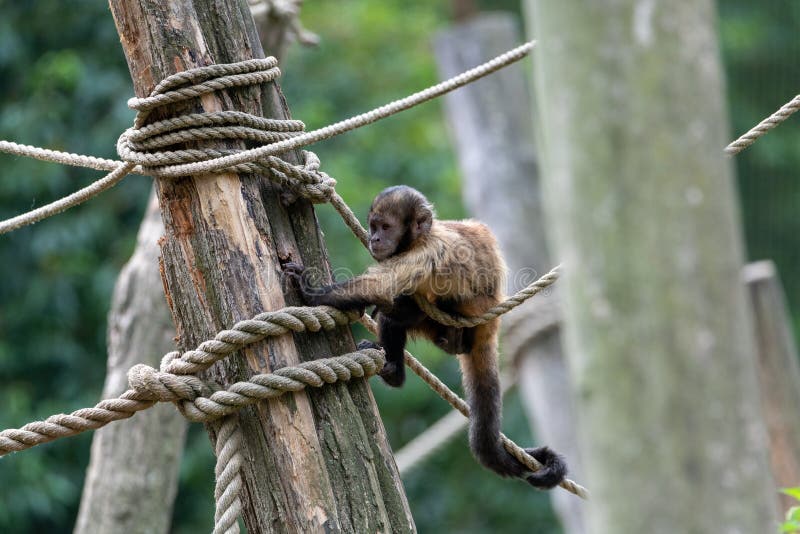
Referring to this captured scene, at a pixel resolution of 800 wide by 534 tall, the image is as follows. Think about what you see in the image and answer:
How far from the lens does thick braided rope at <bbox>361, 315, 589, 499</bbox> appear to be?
3.68m

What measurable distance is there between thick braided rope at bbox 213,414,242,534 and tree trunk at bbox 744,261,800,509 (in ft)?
12.5

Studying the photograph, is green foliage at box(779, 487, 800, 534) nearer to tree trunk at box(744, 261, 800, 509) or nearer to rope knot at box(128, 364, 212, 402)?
rope knot at box(128, 364, 212, 402)

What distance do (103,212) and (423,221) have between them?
6.76m

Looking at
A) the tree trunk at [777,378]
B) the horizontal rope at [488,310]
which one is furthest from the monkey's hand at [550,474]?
→ the tree trunk at [777,378]

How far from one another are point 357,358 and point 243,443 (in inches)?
17.3

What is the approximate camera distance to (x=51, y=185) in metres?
9.43

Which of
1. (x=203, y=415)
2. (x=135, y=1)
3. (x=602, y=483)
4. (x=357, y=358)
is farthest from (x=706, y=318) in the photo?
(x=135, y=1)

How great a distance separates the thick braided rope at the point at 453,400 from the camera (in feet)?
12.1

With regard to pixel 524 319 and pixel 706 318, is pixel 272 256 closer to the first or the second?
pixel 706 318

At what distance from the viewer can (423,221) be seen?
4.26 metres

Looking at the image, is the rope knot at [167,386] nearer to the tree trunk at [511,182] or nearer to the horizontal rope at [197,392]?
the horizontal rope at [197,392]

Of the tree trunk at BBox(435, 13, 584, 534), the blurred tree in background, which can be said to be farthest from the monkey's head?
the blurred tree in background

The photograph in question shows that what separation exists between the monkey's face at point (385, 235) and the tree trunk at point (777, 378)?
98.4 inches

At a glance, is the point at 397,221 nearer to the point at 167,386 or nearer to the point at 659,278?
the point at 167,386
